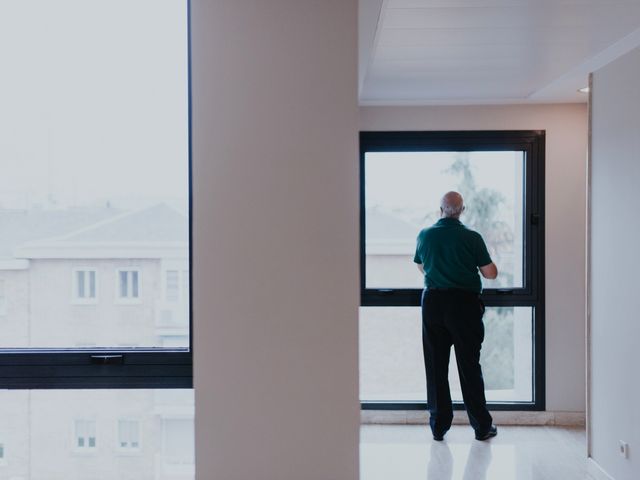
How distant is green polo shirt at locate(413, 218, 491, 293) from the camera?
4016 mm

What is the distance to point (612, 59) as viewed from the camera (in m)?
3.38

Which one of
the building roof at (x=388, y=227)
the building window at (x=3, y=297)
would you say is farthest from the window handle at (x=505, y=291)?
the building window at (x=3, y=297)

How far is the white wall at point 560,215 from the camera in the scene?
15.4 feet

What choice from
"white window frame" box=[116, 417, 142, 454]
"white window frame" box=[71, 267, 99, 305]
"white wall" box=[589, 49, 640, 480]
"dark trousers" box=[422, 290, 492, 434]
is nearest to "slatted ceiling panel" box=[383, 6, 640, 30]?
"white wall" box=[589, 49, 640, 480]

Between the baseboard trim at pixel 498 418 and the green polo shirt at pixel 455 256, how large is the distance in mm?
1124

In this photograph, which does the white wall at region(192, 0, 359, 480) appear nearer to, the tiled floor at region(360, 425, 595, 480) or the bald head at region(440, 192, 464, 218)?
the tiled floor at region(360, 425, 595, 480)

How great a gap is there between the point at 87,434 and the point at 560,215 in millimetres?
3419

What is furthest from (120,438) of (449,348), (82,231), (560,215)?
(560,215)

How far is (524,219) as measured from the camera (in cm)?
474

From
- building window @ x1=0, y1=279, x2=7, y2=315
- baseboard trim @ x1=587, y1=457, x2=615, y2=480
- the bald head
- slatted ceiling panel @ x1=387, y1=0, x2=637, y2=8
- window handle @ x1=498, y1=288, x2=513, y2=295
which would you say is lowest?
baseboard trim @ x1=587, y1=457, x2=615, y2=480

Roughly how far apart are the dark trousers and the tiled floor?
0.54 ft

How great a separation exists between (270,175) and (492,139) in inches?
119

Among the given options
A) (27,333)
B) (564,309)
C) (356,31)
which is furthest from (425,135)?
(27,333)

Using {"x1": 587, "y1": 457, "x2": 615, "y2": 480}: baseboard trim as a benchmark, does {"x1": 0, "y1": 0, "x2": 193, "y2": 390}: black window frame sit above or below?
above
